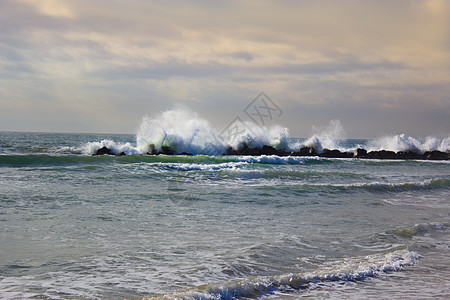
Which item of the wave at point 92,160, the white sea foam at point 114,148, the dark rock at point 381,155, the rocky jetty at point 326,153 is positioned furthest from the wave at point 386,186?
the dark rock at point 381,155

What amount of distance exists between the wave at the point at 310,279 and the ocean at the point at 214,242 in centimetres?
1

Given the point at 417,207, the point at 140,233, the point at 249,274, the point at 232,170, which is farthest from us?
the point at 232,170

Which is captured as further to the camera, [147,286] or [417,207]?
[417,207]

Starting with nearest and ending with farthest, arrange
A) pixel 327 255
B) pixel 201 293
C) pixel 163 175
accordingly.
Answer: pixel 201 293
pixel 327 255
pixel 163 175

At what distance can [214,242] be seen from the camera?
6.12 metres

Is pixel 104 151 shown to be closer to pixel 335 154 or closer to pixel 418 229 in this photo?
pixel 335 154

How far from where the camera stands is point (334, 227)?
7.60 meters

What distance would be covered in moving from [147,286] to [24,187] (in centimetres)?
812

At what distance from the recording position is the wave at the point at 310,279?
4.12 metres

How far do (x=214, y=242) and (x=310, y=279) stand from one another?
6.10ft

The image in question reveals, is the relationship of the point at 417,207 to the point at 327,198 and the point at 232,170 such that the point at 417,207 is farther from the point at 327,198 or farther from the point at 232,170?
the point at 232,170

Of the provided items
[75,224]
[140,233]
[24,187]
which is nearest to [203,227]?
[140,233]

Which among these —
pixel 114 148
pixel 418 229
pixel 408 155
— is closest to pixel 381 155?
pixel 408 155

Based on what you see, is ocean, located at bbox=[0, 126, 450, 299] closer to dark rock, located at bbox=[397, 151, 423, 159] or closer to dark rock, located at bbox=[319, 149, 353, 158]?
dark rock, located at bbox=[319, 149, 353, 158]
